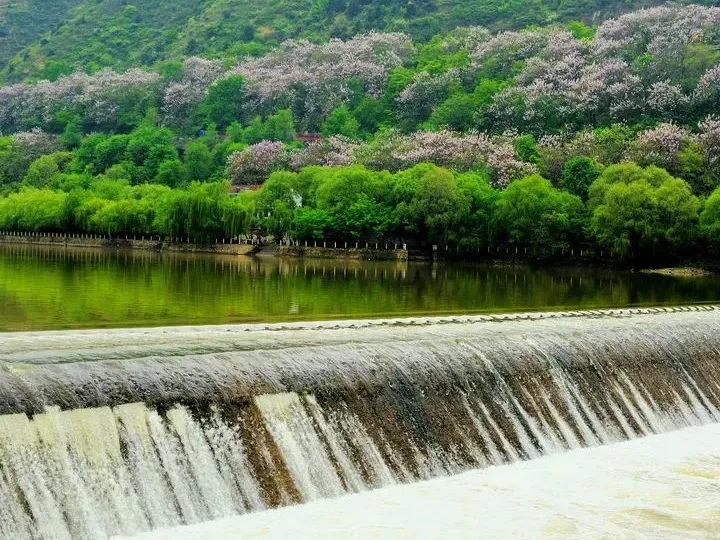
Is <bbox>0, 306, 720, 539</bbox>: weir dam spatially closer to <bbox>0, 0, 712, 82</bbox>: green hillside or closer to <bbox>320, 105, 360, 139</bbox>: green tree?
<bbox>320, 105, 360, 139</bbox>: green tree

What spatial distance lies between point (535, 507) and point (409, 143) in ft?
257

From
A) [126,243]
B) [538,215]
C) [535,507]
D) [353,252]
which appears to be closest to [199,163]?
[126,243]

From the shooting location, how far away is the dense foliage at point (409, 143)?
222 ft

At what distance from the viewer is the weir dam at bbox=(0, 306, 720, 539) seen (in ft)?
38.1

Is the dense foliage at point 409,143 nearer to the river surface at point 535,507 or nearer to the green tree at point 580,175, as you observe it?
the green tree at point 580,175

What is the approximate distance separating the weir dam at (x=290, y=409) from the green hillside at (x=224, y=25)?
128 m

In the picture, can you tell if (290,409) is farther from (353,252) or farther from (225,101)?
(225,101)

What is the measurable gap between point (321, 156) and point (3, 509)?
3481 inches

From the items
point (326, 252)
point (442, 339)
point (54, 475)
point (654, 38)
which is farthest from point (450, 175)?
point (54, 475)

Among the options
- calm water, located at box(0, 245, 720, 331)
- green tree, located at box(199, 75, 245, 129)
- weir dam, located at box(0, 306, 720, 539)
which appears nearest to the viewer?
weir dam, located at box(0, 306, 720, 539)

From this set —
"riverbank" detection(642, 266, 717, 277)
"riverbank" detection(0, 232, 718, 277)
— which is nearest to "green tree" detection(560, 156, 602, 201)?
"riverbank" detection(0, 232, 718, 277)

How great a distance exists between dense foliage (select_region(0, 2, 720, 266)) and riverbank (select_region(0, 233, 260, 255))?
37.1 inches

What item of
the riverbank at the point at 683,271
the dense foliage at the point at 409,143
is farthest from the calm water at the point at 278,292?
the dense foliage at the point at 409,143

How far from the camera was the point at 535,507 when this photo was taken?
13797 millimetres
